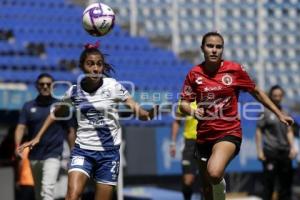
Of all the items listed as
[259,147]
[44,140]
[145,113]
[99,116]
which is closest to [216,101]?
[145,113]

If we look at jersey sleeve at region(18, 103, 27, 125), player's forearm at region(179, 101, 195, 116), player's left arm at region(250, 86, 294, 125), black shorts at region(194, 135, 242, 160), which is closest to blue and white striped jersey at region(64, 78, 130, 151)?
player's forearm at region(179, 101, 195, 116)

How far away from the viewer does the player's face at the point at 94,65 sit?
627 cm

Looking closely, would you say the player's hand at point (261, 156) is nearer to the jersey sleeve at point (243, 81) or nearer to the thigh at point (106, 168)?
the jersey sleeve at point (243, 81)

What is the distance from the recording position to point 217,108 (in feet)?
21.5

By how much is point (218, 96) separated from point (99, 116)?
3.78 ft

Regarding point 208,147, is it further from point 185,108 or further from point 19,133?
point 19,133

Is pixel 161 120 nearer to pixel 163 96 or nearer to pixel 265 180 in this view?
pixel 163 96

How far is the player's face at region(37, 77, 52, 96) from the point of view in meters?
8.23

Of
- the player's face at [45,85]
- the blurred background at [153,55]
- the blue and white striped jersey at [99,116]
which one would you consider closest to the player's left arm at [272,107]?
the blue and white striped jersey at [99,116]

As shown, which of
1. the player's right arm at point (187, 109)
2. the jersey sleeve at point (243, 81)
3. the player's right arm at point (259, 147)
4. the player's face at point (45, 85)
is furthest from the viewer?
the player's right arm at point (259, 147)

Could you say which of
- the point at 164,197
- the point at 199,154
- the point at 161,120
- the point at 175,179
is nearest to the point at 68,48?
the point at 161,120

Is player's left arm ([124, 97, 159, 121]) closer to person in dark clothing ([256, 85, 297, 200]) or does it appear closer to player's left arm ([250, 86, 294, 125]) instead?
player's left arm ([250, 86, 294, 125])

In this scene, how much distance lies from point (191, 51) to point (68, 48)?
3.56m

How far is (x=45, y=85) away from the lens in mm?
8266
